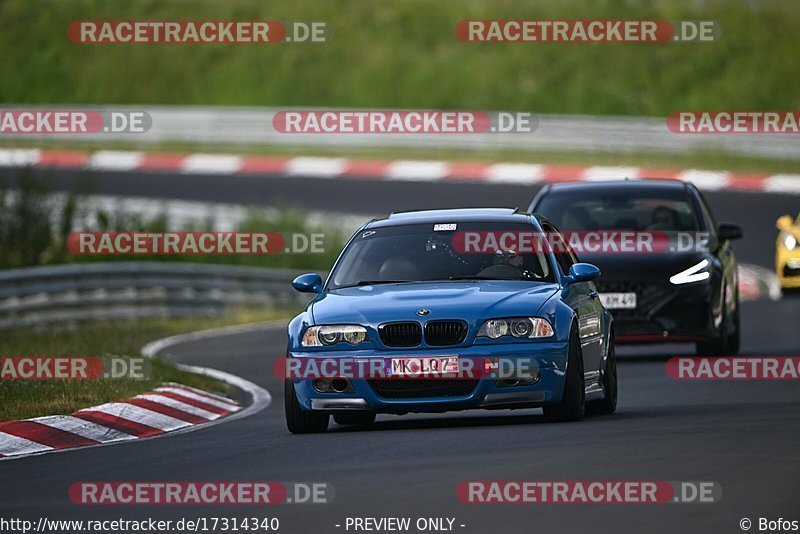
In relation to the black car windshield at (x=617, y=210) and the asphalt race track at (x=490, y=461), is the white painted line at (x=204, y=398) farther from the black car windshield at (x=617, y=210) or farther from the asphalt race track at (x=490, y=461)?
the black car windshield at (x=617, y=210)

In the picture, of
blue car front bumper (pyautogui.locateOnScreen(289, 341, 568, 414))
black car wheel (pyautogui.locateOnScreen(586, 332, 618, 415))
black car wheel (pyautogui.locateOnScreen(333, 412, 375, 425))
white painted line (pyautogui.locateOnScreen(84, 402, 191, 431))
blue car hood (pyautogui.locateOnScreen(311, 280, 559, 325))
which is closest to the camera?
blue car front bumper (pyautogui.locateOnScreen(289, 341, 568, 414))

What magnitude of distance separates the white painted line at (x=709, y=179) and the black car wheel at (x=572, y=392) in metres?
27.6

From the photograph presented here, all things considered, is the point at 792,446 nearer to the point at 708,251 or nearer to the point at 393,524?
the point at 393,524

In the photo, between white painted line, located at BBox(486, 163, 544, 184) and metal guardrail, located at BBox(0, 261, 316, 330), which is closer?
metal guardrail, located at BBox(0, 261, 316, 330)

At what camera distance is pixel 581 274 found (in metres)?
13.5

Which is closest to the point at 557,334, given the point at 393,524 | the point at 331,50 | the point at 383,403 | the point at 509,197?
the point at 383,403

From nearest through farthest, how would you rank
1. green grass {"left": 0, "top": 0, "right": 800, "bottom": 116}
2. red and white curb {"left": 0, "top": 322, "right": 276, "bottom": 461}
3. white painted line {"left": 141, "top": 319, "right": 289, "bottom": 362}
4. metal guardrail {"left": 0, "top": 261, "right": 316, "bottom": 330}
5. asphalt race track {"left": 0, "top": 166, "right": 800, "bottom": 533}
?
1. asphalt race track {"left": 0, "top": 166, "right": 800, "bottom": 533}
2. red and white curb {"left": 0, "top": 322, "right": 276, "bottom": 461}
3. white painted line {"left": 141, "top": 319, "right": 289, "bottom": 362}
4. metal guardrail {"left": 0, "top": 261, "right": 316, "bottom": 330}
5. green grass {"left": 0, "top": 0, "right": 800, "bottom": 116}

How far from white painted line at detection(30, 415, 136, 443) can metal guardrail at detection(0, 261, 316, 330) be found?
40.2ft

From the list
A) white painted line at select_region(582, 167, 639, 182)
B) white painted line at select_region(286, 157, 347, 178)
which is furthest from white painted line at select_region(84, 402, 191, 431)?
white painted line at select_region(286, 157, 347, 178)

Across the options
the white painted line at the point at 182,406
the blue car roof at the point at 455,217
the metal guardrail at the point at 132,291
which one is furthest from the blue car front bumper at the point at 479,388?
the metal guardrail at the point at 132,291

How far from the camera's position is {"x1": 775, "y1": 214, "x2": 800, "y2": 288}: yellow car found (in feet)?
89.0

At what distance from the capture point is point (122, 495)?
9.93 m

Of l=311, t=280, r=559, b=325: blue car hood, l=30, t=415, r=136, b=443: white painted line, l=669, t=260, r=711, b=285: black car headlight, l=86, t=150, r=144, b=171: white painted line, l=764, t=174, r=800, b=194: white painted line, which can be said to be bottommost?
l=30, t=415, r=136, b=443: white painted line

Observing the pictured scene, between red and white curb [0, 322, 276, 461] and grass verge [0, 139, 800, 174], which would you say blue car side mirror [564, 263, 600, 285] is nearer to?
red and white curb [0, 322, 276, 461]
